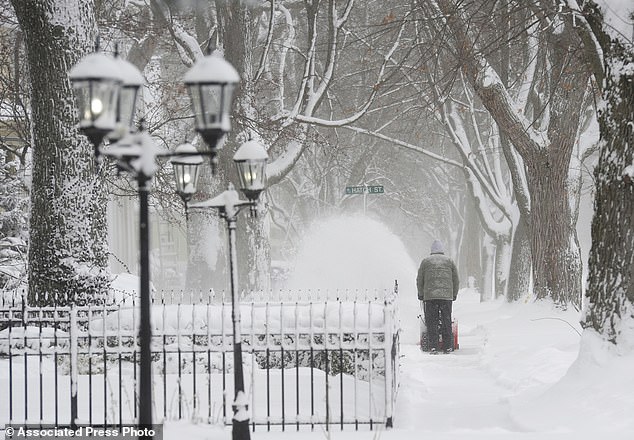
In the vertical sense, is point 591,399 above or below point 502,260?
below

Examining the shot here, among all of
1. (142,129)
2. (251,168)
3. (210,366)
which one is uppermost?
(142,129)

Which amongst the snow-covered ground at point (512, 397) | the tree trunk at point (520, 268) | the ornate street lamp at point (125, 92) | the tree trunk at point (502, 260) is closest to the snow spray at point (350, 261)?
the tree trunk at point (502, 260)

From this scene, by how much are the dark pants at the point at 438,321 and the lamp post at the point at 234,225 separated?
25.1ft

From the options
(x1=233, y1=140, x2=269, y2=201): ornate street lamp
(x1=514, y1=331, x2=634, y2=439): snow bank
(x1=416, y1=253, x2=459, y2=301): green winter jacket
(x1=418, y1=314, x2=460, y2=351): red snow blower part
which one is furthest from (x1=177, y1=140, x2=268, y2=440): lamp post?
(x1=418, y1=314, x2=460, y2=351): red snow blower part

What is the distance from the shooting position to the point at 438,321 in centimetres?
1562

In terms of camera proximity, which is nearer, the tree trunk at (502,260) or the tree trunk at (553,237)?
the tree trunk at (553,237)

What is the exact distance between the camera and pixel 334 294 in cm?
2817

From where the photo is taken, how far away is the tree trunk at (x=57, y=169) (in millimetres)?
12898

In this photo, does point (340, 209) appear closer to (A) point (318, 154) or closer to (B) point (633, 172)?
(A) point (318, 154)

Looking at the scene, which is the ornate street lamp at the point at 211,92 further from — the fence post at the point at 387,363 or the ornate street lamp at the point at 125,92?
the fence post at the point at 387,363

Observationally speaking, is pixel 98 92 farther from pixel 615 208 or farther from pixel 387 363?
pixel 615 208

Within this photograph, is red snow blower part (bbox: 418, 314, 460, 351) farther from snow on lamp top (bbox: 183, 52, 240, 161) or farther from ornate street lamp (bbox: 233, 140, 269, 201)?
snow on lamp top (bbox: 183, 52, 240, 161)

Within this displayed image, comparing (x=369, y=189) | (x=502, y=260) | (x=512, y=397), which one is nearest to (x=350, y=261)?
(x=502, y=260)

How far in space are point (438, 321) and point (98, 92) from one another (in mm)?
10565
